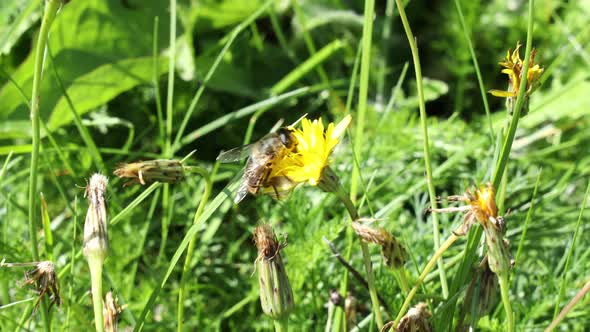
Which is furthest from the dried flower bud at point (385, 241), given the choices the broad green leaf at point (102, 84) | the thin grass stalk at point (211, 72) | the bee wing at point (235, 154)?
the broad green leaf at point (102, 84)

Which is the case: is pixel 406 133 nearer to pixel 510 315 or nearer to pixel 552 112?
pixel 552 112

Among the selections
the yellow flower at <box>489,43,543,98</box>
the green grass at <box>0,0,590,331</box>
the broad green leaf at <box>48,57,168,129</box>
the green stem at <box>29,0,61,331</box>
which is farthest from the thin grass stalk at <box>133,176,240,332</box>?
the broad green leaf at <box>48,57,168,129</box>

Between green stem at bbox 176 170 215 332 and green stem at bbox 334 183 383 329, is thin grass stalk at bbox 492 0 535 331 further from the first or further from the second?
green stem at bbox 176 170 215 332

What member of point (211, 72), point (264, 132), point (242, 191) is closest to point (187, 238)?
point (242, 191)

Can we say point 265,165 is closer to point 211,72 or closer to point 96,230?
point 96,230

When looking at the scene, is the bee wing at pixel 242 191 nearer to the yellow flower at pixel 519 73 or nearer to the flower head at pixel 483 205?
the flower head at pixel 483 205
